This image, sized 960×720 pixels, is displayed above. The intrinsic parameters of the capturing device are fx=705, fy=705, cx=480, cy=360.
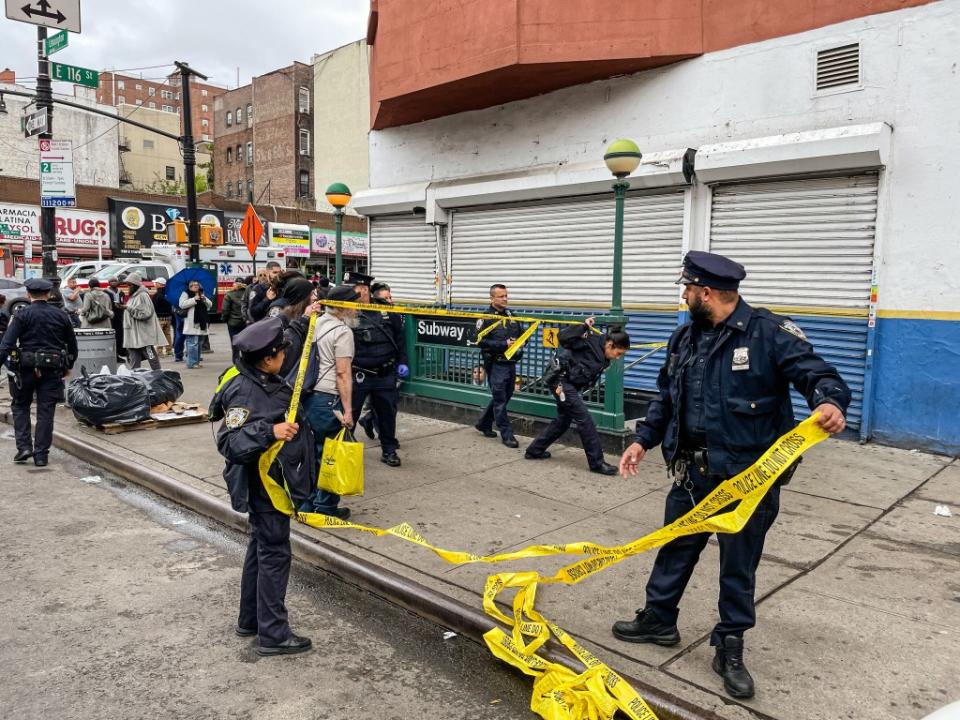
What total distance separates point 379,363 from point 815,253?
17.3 ft

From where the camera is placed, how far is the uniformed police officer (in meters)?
3.16

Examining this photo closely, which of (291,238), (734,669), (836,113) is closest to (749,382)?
(734,669)

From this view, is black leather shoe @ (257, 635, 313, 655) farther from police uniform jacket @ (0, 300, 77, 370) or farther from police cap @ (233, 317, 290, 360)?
police uniform jacket @ (0, 300, 77, 370)

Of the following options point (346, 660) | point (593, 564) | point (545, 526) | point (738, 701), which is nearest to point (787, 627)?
point (738, 701)

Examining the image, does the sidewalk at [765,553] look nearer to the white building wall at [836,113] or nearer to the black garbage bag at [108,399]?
the black garbage bag at [108,399]

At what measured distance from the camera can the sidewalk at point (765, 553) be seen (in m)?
3.35

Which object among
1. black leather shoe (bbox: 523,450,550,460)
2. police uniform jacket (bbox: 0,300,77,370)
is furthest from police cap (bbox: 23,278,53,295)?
black leather shoe (bbox: 523,450,550,460)

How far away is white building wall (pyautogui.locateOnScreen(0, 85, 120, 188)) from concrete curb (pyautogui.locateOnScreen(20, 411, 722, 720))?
43.2 meters

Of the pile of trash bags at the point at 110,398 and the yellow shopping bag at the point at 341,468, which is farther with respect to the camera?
the pile of trash bags at the point at 110,398

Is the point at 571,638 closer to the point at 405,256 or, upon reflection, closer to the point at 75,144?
the point at 405,256

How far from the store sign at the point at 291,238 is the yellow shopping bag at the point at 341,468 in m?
28.3

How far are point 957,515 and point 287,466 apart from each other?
17.4 feet

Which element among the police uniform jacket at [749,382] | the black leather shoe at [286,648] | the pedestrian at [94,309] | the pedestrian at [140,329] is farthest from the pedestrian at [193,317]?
the police uniform jacket at [749,382]

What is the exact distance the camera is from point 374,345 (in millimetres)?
6695
